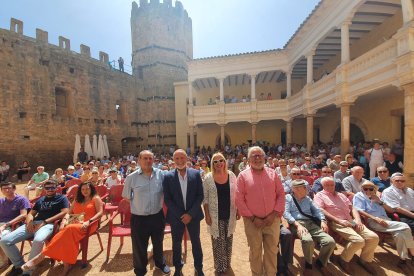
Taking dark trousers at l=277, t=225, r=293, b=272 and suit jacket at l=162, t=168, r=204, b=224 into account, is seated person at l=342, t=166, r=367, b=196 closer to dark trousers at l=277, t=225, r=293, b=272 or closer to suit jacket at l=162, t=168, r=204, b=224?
dark trousers at l=277, t=225, r=293, b=272

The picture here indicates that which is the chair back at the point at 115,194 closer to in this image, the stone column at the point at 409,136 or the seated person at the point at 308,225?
the seated person at the point at 308,225

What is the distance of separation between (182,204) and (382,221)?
3293 mm

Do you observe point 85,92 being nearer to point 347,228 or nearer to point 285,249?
point 285,249

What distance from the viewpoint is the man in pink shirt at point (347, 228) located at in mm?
3334

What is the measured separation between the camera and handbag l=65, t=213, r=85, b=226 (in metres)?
3.75

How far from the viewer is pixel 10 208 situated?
400 centimetres

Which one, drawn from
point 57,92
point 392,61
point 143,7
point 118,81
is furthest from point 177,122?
point 392,61

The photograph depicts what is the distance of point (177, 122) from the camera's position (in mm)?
22469

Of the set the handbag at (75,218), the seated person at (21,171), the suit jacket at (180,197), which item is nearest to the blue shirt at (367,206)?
the suit jacket at (180,197)

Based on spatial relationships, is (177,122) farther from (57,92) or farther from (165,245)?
(165,245)

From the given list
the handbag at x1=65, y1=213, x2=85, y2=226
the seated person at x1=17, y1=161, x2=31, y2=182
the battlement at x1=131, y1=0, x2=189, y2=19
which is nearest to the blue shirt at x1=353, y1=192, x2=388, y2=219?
the handbag at x1=65, y1=213, x2=85, y2=226

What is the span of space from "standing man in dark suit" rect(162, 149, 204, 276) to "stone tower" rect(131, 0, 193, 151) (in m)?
19.7

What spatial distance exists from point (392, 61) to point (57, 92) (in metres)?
19.7

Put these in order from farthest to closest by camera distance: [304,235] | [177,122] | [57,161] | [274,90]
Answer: [177,122], [274,90], [57,161], [304,235]
